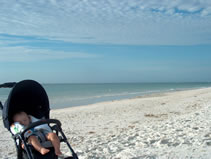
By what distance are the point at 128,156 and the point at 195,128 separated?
8.40 feet

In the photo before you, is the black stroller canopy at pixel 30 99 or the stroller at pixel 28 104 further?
the black stroller canopy at pixel 30 99

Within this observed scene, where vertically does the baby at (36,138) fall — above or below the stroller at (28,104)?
below

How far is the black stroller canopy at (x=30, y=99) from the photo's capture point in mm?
4270

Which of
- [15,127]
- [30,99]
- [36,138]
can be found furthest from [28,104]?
[36,138]

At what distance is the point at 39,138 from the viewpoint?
3.67 m

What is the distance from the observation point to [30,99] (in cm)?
460

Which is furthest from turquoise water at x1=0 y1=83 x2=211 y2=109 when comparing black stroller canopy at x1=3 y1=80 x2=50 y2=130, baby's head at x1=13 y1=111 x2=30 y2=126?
baby's head at x1=13 y1=111 x2=30 y2=126

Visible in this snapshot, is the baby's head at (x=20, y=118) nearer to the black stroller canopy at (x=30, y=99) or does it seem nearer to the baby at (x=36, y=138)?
the baby at (x=36, y=138)

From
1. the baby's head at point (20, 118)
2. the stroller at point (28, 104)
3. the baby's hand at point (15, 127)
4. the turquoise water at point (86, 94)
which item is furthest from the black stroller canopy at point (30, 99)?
the turquoise water at point (86, 94)

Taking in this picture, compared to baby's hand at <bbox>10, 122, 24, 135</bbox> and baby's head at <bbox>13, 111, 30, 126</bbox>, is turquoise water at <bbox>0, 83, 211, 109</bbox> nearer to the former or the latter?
baby's head at <bbox>13, 111, 30, 126</bbox>

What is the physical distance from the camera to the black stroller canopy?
14.0 ft

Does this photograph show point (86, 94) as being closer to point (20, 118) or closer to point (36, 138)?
point (20, 118)

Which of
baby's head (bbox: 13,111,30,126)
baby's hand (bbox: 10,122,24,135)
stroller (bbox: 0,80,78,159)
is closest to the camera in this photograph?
stroller (bbox: 0,80,78,159)

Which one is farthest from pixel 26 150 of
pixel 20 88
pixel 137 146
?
pixel 137 146
